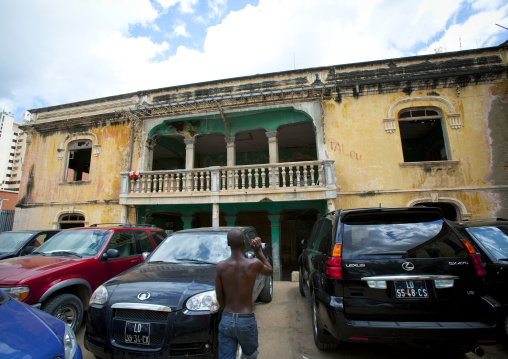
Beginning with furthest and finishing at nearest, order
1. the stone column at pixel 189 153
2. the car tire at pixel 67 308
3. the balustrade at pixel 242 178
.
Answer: the stone column at pixel 189 153 < the balustrade at pixel 242 178 < the car tire at pixel 67 308

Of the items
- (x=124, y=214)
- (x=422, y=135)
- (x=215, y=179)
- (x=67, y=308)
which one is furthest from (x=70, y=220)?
(x=422, y=135)

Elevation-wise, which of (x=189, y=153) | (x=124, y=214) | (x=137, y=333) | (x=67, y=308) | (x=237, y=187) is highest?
→ (x=189, y=153)

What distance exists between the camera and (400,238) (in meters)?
2.93

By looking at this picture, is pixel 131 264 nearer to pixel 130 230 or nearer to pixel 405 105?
pixel 130 230

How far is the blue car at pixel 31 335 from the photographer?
1.96m

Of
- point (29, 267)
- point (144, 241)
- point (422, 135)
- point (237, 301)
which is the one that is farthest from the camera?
point (422, 135)

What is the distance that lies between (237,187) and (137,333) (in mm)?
6971

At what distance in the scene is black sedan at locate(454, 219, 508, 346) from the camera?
3341 mm

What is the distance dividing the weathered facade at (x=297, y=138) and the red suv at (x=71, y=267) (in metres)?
4.23

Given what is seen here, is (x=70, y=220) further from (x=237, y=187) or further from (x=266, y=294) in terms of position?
(x=266, y=294)

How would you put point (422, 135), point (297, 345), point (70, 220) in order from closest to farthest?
point (297, 345), point (70, 220), point (422, 135)

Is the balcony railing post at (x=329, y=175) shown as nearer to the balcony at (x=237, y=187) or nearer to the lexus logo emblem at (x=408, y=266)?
the balcony at (x=237, y=187)

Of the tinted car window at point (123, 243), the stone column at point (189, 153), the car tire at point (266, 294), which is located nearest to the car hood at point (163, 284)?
the tinted car window at point (123, 243)

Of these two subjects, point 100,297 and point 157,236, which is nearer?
point 100,297
